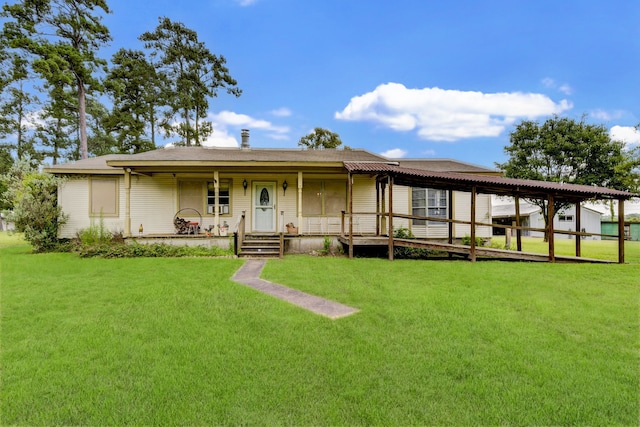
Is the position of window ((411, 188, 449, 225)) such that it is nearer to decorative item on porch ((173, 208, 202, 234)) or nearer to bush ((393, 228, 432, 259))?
bush ((393, 228, 432, 259))

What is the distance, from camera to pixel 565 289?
5.57 meters

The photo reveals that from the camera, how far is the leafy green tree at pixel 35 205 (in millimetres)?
10422

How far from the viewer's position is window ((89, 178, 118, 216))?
448 inches

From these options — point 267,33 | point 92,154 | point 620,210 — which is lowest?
point 620,210

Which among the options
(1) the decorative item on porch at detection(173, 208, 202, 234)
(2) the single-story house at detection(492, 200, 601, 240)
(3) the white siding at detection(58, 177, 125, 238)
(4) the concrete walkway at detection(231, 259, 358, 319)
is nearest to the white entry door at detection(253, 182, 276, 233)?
(1) the decorative item on porch at detection(173, 208, 202, 234)

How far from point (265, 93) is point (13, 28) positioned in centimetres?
1435

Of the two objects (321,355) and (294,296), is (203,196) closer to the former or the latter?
(294,296)

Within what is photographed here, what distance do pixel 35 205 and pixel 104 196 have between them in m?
2.10

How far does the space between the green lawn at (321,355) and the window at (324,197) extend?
20.6 feet

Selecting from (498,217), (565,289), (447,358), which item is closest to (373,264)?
(565,289)

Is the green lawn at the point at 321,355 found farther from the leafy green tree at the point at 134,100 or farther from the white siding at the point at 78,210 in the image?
the leafy green tree at the point at 134,100

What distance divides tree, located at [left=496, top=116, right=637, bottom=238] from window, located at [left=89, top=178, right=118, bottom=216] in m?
24.7

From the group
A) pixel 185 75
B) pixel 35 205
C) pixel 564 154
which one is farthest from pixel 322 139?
pixel 35 205

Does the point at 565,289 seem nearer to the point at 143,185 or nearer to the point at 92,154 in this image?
the point at 143,185
